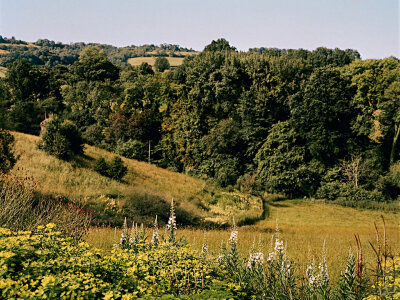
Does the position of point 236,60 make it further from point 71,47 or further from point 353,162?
point 71,47

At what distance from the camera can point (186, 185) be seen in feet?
87.2

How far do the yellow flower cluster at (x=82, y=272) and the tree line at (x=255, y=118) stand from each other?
23376mm

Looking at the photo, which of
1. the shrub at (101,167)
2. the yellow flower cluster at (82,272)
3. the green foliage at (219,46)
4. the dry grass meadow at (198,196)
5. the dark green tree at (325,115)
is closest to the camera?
the yellow flower cluster at (82,272)

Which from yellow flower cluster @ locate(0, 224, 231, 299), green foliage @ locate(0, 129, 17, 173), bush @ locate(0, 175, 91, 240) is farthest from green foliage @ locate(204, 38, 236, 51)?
yellow flower cluster @ locate(0, 224, 231, 299)

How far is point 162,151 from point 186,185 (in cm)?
1061

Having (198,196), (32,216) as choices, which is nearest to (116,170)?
(198,196)

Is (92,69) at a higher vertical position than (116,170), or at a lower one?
higher

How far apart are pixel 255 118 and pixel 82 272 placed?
30191 mm

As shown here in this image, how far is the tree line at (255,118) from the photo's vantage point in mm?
27906

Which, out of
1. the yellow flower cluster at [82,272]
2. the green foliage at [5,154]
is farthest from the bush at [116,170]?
the yellow flower cluster at [82,272]

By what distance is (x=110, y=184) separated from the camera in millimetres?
20375

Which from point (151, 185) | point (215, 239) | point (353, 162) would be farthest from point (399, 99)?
point (215, 239)

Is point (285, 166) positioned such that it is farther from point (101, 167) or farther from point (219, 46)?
point (219, 46)

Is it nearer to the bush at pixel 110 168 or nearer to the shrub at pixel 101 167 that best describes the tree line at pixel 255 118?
the shrub at pixel 101 167
